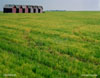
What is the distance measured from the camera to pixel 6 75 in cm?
830

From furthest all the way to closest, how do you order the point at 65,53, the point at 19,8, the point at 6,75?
1. the point at 19,8
2. the point at 65,53
3. the point at 6,75

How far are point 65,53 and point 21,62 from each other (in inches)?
148

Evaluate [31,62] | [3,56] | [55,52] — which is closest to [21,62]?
[31,62]

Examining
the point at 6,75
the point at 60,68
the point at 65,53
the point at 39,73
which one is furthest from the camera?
the point at 65,53

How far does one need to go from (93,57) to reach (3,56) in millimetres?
5419

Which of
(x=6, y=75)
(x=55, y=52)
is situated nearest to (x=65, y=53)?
(x=55, y=52)

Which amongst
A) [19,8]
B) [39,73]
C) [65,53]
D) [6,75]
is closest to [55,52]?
[65,53]

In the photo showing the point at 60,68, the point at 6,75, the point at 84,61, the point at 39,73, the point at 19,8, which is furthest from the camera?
the point at 19,8

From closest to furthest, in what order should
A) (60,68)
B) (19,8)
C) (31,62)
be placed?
(60,68) → (31,62) → (19,8)

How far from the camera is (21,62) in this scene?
10211mm

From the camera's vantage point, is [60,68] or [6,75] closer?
[6,75]

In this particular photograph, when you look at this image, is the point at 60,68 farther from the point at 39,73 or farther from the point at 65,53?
the point at 65,53

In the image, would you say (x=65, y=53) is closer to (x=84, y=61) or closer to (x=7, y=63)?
(x=84, y=61)

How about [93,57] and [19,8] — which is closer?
[93,57]
